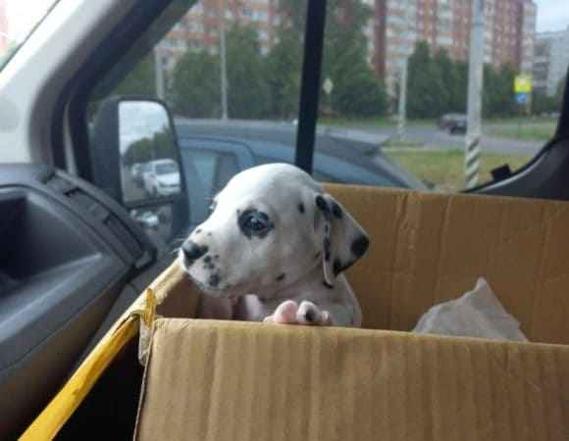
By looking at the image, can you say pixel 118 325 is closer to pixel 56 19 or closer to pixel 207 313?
pixel 207 313

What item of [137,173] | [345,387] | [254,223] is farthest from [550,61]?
[345,387]

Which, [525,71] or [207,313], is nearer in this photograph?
[207,313]

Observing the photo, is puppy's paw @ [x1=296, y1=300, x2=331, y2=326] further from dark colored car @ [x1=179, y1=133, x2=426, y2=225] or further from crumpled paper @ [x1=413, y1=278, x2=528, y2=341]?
dark colored car @ [x1=179, y1=133, x2=426, y2=225]

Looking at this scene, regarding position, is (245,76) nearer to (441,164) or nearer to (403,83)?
(403,83)

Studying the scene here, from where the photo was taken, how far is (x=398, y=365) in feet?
2.44

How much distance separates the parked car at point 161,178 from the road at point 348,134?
4.3 inches

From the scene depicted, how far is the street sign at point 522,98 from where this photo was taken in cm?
218

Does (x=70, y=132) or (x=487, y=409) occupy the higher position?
(x=70, y=132)

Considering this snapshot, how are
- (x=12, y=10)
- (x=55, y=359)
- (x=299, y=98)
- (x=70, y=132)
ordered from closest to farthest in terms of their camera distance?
(x=55, y=359) < (x=12, y=10) < (x=70, y=132) < (x=299, y=98)

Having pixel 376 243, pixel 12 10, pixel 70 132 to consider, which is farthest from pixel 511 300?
pixel 12 10

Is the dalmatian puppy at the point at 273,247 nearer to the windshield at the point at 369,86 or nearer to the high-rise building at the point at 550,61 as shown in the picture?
the windshield at the point at 369,86

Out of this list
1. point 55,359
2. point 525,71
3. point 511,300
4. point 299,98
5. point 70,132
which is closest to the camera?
point 55,359

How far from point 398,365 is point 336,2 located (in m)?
1.35

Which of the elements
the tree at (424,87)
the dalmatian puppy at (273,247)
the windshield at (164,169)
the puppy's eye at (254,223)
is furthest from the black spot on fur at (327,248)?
the tree at (424,87)
